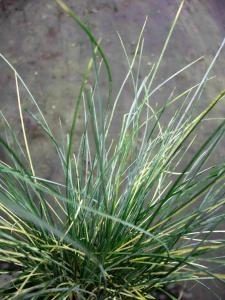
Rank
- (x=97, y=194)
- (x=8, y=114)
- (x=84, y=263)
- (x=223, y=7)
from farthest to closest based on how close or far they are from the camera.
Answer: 1. (x=223, y=7)
2. (x=8, y=114)
3. (x=97, y=194)
4. (x=84, y=263)

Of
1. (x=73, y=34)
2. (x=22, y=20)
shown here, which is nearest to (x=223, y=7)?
(x=73, y=34)

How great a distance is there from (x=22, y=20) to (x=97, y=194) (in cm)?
89

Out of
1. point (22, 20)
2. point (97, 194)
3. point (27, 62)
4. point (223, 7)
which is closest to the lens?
point (97, 194)

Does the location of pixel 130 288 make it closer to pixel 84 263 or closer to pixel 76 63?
pixel 84 263

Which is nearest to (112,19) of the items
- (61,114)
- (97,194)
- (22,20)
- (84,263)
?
(22,20)

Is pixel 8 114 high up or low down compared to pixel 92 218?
up

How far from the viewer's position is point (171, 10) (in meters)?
1.71

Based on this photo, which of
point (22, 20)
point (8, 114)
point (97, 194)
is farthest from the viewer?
point (22, 20)

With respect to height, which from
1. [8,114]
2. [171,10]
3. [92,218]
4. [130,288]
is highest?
[171,10]

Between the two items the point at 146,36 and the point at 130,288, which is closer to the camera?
the point at 130,288

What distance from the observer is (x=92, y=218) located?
0.95m

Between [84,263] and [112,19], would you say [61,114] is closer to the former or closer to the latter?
[112,19]

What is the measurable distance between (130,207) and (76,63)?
0.74 m

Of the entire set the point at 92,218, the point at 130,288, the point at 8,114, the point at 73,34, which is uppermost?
the point at 73,34
